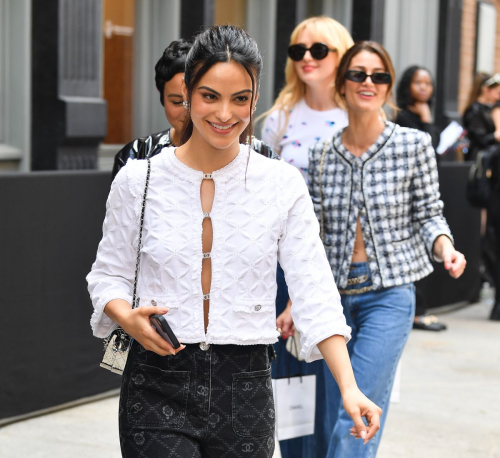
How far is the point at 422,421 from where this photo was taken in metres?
6.08

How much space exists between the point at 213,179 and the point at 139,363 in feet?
1.71

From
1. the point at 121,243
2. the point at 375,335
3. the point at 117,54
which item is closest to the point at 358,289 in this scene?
the point at 375,335

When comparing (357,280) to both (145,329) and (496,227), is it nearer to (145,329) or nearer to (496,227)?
(145,329)

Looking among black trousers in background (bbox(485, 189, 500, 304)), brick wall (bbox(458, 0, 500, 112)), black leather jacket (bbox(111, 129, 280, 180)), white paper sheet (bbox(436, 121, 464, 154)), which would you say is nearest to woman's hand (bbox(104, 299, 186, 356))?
black leather jacket (bbox(111, 129, 280, 180))

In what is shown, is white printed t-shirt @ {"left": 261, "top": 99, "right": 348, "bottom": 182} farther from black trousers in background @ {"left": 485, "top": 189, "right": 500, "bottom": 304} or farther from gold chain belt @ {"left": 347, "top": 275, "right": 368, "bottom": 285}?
black trousers in background @ {"left": 485, "top": 189, "right": 500, "bottom": 304}

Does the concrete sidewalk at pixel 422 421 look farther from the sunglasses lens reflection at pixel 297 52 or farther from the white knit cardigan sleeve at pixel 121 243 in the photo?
the white knit cardigan sleeve at pixel 121 243

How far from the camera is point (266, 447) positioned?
2.70 meters

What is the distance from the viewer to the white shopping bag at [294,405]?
13.1ft

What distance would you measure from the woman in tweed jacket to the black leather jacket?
48cm

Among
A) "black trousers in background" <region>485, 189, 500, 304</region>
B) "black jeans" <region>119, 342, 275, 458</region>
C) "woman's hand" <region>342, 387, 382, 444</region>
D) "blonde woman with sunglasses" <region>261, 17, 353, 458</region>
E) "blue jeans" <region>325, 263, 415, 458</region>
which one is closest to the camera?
"woman's hand" <region>342, 387, 382, 444</region>

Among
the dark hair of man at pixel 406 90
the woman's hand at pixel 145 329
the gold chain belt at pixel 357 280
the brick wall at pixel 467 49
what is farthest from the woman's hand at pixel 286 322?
the brick wall at pixel 467 49

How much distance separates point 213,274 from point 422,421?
3767 millimetres

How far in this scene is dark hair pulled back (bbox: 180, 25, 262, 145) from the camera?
260cm

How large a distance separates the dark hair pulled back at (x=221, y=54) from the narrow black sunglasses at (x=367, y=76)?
158 cm
